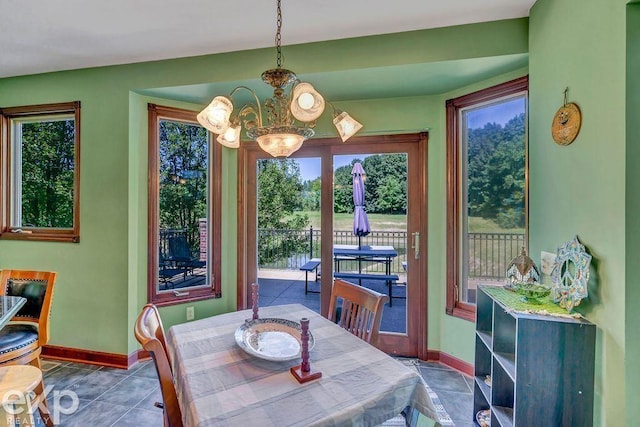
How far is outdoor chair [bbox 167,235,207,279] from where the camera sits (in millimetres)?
3109

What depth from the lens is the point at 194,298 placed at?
3107 millimetres

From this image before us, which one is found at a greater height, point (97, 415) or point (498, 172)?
point (498, 172)

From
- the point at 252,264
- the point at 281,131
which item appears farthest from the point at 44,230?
the point at 281,131

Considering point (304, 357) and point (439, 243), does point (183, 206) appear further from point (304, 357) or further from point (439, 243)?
point (439, 243)

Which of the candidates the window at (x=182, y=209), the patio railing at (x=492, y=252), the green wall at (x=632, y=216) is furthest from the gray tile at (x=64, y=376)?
the green wall at (x=632, y=216)

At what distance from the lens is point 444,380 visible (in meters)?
2.55

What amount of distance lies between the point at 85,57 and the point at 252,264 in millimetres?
2406

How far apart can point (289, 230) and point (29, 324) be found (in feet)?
7.02

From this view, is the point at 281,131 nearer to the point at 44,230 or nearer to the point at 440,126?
the point at 440,126

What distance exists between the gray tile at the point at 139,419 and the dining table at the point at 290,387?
86 centimetres

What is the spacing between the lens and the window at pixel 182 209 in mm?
2959

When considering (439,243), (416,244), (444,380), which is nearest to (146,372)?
(444,380)

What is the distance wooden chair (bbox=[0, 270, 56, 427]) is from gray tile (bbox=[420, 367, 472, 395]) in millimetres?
2712

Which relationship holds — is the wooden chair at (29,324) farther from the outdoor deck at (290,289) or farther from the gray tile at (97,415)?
the outdoor deck at (290,289)
